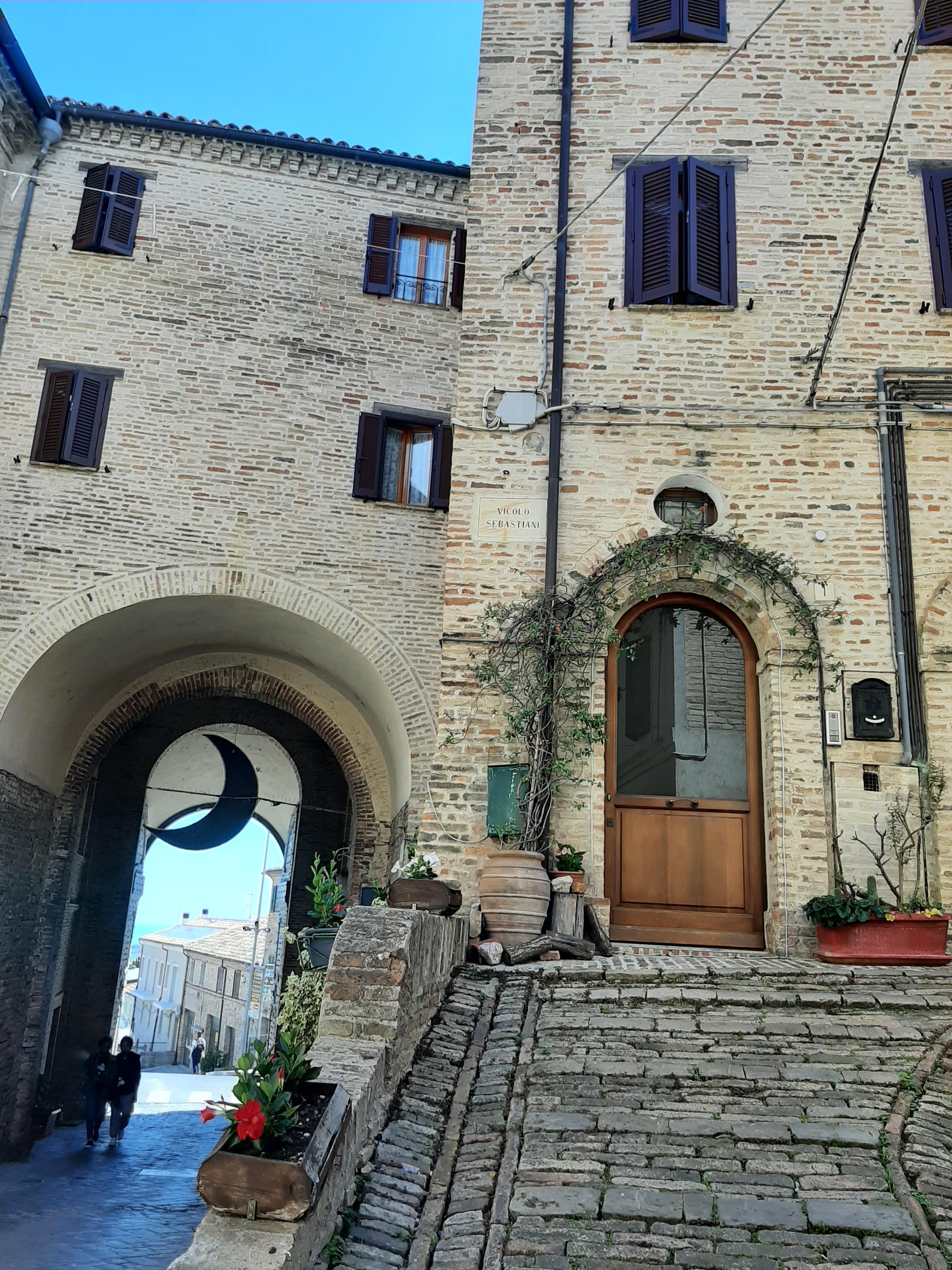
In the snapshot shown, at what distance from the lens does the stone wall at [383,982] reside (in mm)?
5344

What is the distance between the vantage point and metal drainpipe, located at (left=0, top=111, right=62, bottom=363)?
12719mm

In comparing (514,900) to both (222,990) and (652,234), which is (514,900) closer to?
(652,234)

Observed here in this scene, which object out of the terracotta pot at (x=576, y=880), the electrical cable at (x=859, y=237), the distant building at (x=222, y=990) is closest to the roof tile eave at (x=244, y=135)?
the electrical cable at (x=859, y=237)

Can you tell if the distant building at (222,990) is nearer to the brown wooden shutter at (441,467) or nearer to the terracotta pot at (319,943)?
the brown wooden shutter at (441,467)

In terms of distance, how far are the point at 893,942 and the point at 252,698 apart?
973 cm

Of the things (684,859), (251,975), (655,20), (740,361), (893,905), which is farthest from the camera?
(251,975)

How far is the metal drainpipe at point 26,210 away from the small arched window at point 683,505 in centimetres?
777

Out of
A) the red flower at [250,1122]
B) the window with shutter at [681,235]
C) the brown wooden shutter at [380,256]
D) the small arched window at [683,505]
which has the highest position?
the brown wooden shutter at [380,256]

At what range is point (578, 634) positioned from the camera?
9.35 metres


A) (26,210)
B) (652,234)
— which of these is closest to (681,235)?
(652,234)

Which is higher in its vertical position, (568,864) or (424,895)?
(568,864)

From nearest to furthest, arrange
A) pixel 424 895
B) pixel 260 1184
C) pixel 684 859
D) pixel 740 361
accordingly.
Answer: pixel 260 1184 → pixel 424 895 → pixel 684 859 → pixel 740 361

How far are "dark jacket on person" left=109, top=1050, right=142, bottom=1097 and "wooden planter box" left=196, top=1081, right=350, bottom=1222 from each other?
11176 millimetres

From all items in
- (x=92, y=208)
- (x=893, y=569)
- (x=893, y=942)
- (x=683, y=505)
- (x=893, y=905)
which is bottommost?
(x=893, y=942)
